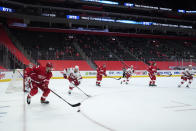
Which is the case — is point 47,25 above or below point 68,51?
above

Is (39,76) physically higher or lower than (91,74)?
higher

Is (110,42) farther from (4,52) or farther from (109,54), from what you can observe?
(4,52)

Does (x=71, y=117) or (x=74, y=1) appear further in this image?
(x=74, y=1)

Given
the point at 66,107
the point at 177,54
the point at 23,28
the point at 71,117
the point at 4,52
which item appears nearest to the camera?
the point at 71,117

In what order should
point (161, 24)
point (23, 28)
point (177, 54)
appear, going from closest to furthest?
1. point (23, 28)
2. point (177, 54)
3. point (161, 24)

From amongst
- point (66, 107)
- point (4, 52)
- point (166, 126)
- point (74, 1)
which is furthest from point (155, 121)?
point (74, 1)

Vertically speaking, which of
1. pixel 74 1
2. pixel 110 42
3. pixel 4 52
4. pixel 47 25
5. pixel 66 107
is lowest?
pixel 66 107

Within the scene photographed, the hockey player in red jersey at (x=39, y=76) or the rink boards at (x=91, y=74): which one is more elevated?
the hockey player in red jersey at (x=39, y=76)

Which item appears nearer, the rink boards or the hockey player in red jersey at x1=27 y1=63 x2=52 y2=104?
the hockey player in red jersey at x1=27 y1=63 x2=52 y2=104

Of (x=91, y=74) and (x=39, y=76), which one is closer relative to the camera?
(x=39, y=76)

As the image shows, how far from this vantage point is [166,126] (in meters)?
3.22

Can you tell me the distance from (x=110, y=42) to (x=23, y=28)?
473 inches

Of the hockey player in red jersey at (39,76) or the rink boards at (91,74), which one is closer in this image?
the hockey player in red jersey at (39,76)

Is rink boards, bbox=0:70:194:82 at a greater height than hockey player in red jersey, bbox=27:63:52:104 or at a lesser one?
lesser
